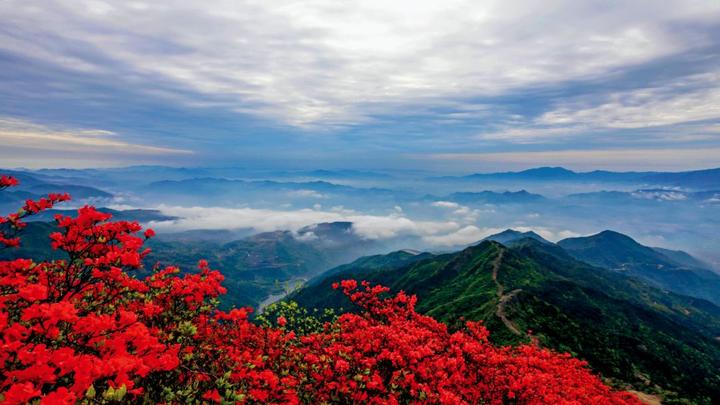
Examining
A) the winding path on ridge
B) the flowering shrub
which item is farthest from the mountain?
the flowering shrub

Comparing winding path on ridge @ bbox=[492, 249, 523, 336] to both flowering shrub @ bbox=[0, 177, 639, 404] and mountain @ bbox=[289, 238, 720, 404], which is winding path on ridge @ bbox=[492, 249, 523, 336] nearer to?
mountain @ bbox=[289, 238, 720, 404]

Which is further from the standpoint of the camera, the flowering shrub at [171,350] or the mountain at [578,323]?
the mountain at [578,323]

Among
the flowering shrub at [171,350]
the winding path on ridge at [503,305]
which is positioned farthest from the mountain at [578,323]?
the flowering shrub at [171,350]

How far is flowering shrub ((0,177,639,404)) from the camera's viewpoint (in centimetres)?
837

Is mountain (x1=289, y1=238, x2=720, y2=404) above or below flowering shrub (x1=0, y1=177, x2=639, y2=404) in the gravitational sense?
below

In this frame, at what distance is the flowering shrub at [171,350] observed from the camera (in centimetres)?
837

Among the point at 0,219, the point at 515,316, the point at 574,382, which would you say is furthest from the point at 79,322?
the point at 515,316

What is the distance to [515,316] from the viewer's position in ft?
292

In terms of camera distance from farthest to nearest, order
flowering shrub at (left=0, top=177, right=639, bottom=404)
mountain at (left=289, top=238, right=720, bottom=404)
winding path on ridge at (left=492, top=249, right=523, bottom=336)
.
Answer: winding path on ridge at (left=492, top=249, right=523, bottom=336), mountain at (left=289, top=238, right=720, bottom=404), flowering shrub at (left=0, top=177, right=639, bottom=404)

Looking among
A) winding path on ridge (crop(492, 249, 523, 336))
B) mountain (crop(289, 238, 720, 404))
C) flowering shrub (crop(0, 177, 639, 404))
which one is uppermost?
flowering shrub (crop(0, 177, 639, 404))

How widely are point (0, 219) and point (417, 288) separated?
196 meters

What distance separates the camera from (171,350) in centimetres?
1127

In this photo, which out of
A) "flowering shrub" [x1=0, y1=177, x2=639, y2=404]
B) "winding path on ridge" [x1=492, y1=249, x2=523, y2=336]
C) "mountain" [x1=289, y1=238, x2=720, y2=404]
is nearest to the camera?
"flowering shrub" [x1=0, y1=177, x2=639, y2=404]

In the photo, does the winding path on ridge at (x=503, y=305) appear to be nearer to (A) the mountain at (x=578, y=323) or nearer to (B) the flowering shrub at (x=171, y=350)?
(A) the mountain at (x=578, y=323)
